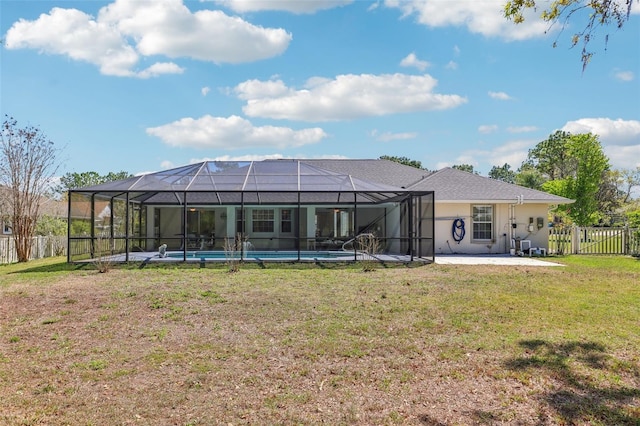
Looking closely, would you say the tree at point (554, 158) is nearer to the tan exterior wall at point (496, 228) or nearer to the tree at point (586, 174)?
the tree at point (586, 174)

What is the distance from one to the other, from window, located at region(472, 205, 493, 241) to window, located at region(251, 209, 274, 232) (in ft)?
30.0

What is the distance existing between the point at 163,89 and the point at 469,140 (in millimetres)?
15847

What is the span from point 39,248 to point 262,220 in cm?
931

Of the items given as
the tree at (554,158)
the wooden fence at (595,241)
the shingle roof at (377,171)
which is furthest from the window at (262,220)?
the tree at (554,158)

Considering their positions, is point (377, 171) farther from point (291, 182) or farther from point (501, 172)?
point (501, 172)

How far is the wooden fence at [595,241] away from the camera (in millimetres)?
18703

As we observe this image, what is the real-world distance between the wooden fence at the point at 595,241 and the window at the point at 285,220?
38.9 ft

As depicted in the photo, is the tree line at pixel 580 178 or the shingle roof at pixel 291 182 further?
the tree line at pixel 580 178

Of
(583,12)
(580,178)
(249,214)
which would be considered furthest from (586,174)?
(583,12)

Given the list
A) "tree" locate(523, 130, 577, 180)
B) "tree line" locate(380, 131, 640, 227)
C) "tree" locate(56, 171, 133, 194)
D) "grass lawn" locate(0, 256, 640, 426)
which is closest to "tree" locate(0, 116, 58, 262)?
"grass lawn" locate(0, 256, 640, 426)

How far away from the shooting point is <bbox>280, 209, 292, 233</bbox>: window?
21094 millimetres

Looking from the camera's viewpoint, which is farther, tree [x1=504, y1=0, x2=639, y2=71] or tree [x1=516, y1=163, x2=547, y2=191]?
tree [x1=516, y1=163, x2=547, y2=191]

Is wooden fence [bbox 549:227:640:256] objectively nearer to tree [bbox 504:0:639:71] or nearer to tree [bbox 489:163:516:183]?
tree [bbox 504:0:639:71]

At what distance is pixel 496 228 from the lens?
19.0m
